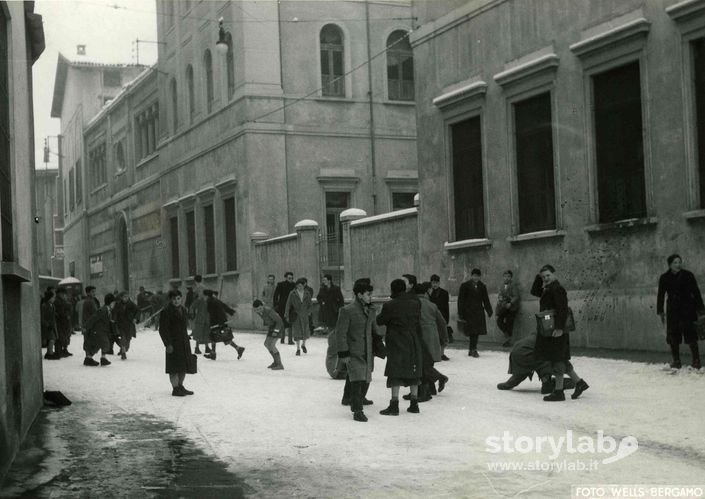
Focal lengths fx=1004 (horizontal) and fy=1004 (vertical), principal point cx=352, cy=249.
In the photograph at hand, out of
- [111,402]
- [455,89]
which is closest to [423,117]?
[455,89]

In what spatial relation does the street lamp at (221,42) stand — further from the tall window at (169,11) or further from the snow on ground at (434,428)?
the snow on ground at (434,428)

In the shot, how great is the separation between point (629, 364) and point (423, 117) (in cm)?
1003

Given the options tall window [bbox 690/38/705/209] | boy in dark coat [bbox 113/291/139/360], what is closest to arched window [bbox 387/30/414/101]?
boy in dark coat [bbox 113/291/139/360]

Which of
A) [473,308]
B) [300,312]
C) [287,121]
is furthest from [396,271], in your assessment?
[287,121]

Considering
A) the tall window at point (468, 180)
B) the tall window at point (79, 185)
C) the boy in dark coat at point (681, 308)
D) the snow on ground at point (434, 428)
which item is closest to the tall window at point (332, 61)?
the tall window at point (468, 180)

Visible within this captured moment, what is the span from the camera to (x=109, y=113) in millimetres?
49844

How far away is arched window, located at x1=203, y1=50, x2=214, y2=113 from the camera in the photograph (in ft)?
115

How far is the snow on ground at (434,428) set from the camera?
729 cm

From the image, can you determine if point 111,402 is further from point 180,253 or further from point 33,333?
point 180,253

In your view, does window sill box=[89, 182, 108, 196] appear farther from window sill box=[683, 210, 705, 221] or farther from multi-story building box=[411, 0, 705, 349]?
window sill box=[683, 210, 705, 221]

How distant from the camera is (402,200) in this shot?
1316 inches

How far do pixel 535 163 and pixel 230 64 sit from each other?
53.2ft

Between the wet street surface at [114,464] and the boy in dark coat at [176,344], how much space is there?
2.42 metres

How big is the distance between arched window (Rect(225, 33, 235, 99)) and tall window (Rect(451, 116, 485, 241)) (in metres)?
12.7
